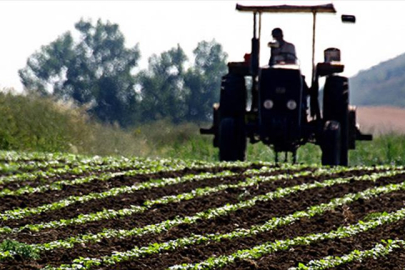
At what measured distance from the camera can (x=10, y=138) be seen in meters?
18.6

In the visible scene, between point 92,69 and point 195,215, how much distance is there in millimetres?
33005

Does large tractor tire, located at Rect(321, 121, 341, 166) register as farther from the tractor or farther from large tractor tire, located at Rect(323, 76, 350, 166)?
large tractor tire, located at Rect(323, 76, 350, 166)

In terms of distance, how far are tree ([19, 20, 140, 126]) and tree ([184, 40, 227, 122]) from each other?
2.36m

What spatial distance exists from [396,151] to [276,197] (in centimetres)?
869

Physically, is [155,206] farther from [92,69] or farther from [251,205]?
[92,69]

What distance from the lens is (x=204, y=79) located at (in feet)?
138

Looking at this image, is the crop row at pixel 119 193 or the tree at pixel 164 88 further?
the tree at pixel 164 88

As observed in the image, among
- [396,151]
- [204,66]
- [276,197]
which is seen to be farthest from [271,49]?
[204,66]

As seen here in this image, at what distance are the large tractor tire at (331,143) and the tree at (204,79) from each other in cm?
2596

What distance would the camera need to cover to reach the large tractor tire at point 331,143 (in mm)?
14867

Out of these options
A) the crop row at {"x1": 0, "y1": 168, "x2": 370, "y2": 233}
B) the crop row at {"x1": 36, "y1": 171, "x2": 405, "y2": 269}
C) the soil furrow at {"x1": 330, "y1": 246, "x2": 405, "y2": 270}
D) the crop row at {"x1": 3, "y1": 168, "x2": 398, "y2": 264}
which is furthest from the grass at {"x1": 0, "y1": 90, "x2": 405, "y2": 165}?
the soil furrow at {"x1": 330, "y1": 246, "x2": 405, "y2": 270}

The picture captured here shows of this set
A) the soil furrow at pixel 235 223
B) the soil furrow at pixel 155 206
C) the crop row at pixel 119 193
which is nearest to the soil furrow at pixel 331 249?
the soil furrow at pixel 235 223

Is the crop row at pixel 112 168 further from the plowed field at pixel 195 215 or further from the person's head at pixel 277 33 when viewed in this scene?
the person's head at pixel 277 33

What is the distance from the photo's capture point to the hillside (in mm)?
43094
